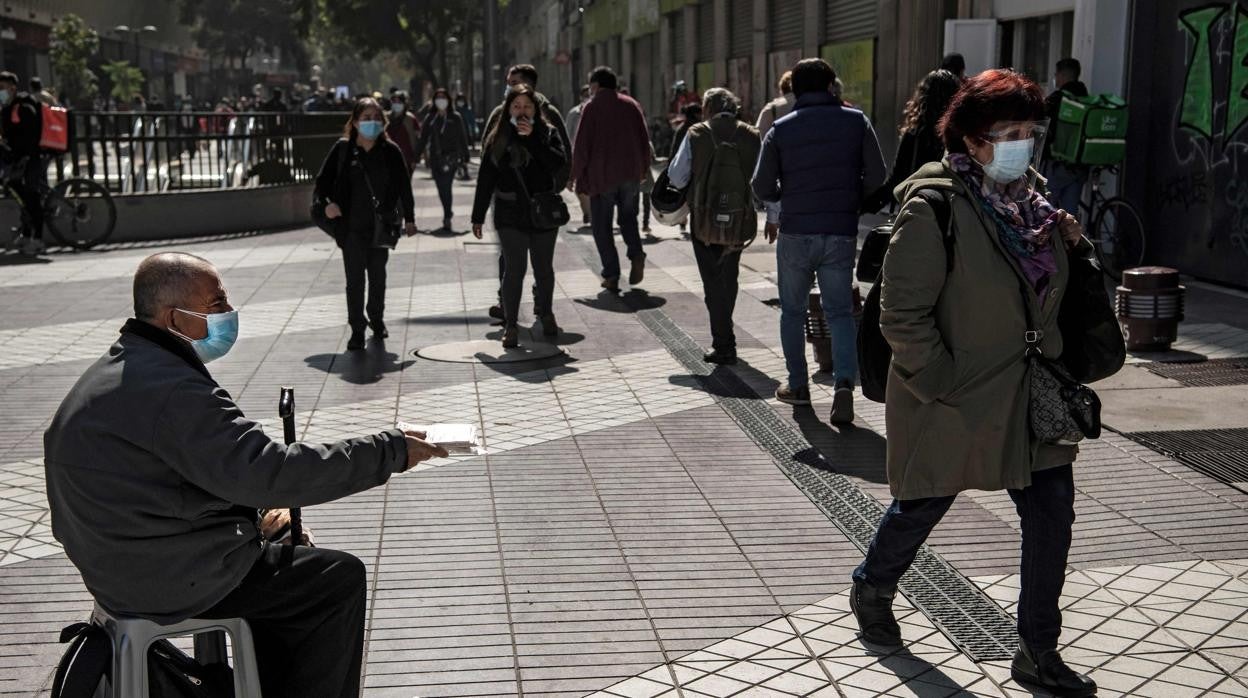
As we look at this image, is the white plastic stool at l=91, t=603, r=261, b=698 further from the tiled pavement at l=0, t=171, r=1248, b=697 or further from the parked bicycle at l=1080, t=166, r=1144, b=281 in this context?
the parked bicycle at l=1080, t=166, r=1144, b=281

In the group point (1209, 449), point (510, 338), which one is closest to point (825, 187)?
point (1209, 449)

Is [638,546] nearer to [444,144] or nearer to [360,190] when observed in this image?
[360,190]

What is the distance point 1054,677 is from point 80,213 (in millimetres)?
14516

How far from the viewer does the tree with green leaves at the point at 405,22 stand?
50.2 meters

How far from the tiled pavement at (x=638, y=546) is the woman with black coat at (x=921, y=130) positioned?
46.4 inches

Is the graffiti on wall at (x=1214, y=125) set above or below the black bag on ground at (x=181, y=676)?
above

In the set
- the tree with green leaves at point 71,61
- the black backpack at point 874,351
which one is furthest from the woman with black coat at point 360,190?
the tree with green leaves at point 71,61

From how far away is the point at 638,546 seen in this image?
18.4 ft

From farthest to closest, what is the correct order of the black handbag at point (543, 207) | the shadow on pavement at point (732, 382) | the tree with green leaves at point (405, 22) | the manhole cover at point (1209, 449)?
the tree with green leaves at point (405, 22) < the black handbag at point (543, 207) < the shadow on pavement at point (732, 382) < the manhole cover at point (1209, 449)

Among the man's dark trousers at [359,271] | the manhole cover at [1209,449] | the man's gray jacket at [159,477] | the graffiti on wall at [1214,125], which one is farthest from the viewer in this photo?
the graffiti on wall at [1214,125]

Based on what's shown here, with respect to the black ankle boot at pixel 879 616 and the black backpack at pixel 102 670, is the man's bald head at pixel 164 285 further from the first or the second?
the black ankle boot at pixel 879 616

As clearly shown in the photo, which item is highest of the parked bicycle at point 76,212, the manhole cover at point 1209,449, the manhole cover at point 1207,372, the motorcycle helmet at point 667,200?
the motorcycle helmet at point 667,200

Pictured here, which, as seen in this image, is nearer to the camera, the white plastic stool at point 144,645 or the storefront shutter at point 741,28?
the white plastic stool at point 144,645

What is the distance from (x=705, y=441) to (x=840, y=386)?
0.76 m
